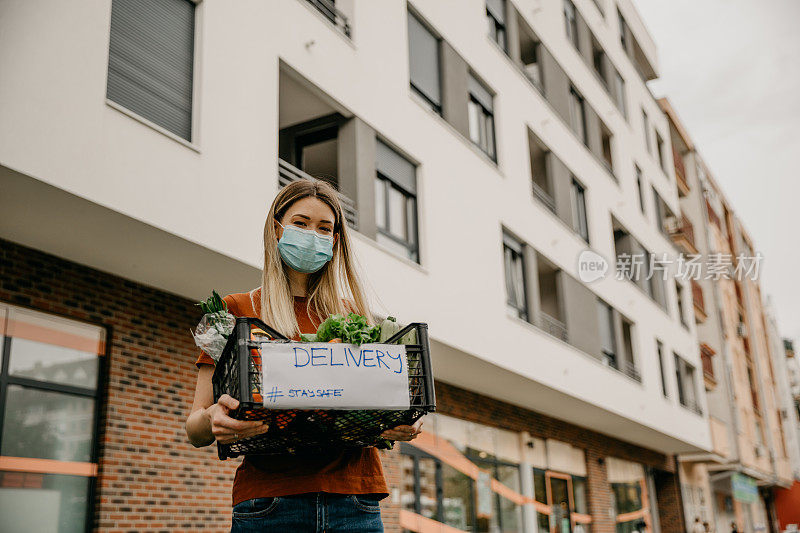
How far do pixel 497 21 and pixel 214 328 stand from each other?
16927 millimetres

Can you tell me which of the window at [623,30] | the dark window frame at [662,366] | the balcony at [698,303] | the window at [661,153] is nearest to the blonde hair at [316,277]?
the dark window frame at [662,366]

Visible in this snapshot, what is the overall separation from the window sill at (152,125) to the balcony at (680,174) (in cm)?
2855

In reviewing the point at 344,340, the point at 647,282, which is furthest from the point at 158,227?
the point at 647,282

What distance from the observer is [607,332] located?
21.1 m

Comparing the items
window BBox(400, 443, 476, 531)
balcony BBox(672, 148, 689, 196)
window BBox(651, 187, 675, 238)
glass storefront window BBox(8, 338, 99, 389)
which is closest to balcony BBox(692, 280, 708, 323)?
window BBox(651, 187, 675, 238)

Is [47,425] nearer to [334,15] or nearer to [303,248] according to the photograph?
[334,15]

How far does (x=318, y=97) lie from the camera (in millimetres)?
11438

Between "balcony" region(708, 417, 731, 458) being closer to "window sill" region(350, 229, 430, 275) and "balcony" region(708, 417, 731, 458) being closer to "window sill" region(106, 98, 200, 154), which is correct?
"window sill" region(350, 229, 430, 275)

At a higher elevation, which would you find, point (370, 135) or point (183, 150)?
point (370, 135)

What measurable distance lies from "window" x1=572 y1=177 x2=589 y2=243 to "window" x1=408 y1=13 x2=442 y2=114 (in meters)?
6.67

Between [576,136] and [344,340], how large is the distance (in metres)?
19.6

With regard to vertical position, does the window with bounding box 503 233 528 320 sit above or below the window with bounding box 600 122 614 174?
below

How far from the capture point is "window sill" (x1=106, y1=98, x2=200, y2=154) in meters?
7.91

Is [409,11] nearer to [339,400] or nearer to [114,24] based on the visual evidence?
[114,24]
